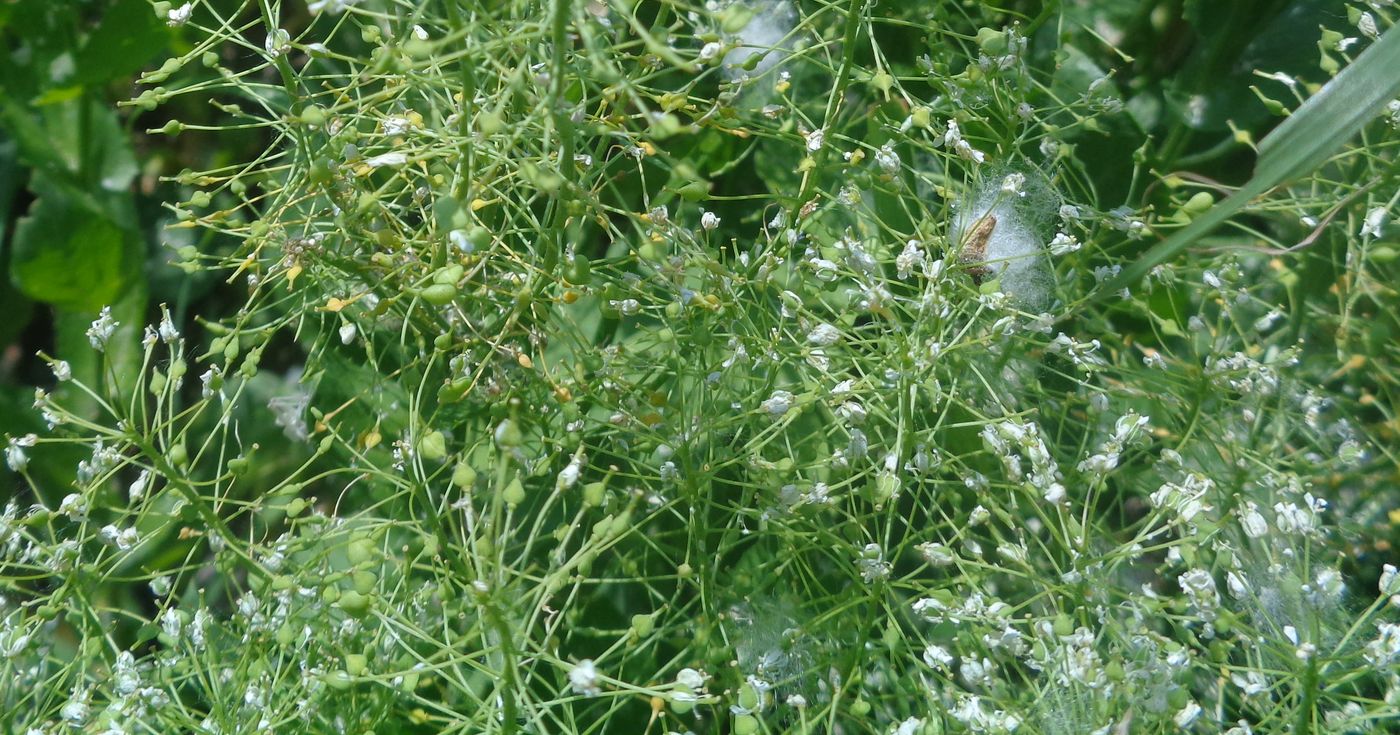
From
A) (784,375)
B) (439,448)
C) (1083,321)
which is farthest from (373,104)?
(1083,321)

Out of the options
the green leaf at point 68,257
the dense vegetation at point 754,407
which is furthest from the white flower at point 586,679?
the green leaf at point 68,257

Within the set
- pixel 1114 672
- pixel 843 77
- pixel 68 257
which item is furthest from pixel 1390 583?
pixel 68 257

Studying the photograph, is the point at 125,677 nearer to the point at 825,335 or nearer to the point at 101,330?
the point at 101,330

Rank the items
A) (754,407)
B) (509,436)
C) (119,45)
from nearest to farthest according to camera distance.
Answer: (509,436)
(754,407)
(119,45)

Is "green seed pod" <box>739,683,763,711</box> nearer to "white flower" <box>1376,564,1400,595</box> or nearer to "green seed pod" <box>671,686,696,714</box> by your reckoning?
"green seed pod" <box>671,686,696,714</box>

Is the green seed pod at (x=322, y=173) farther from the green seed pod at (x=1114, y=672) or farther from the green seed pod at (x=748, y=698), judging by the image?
the green seed pod at (x=1114, y=672)

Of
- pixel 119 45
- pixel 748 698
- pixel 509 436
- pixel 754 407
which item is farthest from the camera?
pixel 119 45

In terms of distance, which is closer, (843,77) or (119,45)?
(843,77)

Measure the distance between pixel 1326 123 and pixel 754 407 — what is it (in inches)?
12.6

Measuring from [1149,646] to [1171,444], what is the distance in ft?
0.68

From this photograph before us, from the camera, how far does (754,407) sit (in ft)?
2.09

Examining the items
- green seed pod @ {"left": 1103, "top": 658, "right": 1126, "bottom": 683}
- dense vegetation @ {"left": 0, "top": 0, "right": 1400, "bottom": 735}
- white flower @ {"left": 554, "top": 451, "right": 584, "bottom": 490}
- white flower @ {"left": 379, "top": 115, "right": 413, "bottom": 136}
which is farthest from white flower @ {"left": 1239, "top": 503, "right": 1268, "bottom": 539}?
white flower @ {"left": 379, "top": 115, "right": 413, "bottom": 136}

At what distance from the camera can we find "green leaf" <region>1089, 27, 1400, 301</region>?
0.53m

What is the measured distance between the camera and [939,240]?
592 mm
